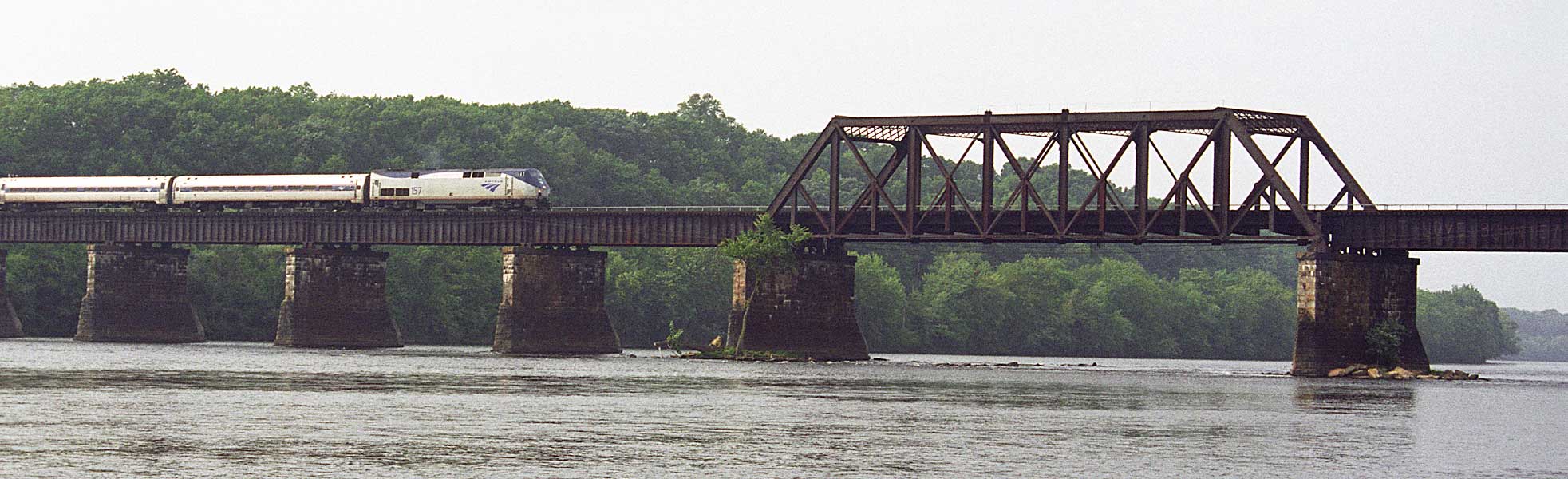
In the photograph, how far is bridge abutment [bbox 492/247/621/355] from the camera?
4594 inches

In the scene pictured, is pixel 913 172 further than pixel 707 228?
No

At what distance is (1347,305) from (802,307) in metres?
27.8

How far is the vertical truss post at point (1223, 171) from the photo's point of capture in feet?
338

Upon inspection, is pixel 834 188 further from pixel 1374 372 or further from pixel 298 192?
pixel 298 192

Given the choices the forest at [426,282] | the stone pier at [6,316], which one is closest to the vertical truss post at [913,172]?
the forest at [426,282]

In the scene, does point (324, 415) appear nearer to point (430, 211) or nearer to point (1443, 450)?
point (1443, 450)

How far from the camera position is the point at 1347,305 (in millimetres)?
98875

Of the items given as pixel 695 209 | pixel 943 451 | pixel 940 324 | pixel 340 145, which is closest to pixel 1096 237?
pixel 695 209

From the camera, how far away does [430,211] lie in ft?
402

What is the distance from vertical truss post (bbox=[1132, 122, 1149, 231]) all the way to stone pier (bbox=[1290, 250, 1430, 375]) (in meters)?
8.40

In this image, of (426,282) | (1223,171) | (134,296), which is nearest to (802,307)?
(1223,171)

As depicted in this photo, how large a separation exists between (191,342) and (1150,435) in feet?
297

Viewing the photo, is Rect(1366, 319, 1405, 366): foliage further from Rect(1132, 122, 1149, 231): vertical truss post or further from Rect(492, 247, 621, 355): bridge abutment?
Rect(492, 247, 621, 355): bridge abutment

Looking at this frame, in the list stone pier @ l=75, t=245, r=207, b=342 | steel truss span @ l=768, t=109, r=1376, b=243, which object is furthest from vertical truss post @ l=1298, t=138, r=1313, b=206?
stone pier @ l=75, t=245, r=207, b=342
